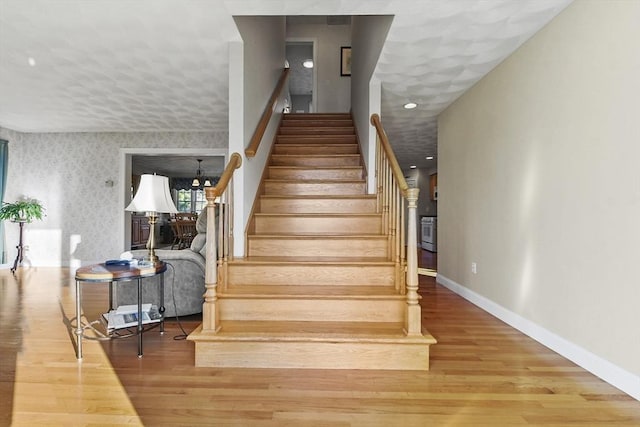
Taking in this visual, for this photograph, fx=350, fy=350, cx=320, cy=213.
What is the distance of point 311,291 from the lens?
8.26 ft

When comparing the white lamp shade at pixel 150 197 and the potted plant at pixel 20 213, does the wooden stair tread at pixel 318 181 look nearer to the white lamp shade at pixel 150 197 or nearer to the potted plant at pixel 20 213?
the white lamp shade at pixel 150 197

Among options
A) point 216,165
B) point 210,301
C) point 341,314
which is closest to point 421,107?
point 341,314

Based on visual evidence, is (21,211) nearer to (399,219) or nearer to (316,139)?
(316,139)

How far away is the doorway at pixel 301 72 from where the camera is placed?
7.24 m

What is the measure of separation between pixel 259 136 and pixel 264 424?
2346 millimetres

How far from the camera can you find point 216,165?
10938 mm

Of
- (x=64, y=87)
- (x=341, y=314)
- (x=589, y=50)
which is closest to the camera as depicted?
(x=589, y=50)

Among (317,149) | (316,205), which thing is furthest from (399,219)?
(317,149)

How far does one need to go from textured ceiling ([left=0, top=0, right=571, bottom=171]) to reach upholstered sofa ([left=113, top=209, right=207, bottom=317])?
1.87 m

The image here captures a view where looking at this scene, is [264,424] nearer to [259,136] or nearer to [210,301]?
[210,301]

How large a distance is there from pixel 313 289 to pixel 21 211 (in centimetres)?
578

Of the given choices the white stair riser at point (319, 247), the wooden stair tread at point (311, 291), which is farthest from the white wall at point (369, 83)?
the wooden stair tread at point (311, 291)

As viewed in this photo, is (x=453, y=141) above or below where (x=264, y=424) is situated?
above

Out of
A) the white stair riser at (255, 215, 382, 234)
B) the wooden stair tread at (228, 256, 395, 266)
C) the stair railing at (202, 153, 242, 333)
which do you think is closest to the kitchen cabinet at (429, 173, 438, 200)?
the white stair riser at (255, 215, 382, 234)
